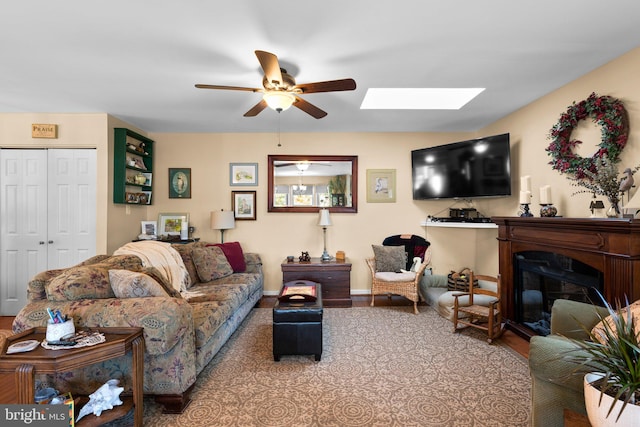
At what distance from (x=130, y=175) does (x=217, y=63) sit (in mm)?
2667

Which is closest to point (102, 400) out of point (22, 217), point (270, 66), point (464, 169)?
point (270, 66)

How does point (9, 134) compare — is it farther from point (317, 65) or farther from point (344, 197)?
point (344, 197)

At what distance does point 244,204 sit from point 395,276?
2602 mm

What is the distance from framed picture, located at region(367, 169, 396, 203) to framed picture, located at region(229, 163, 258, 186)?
187 cm

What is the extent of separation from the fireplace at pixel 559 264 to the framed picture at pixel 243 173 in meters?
3.50

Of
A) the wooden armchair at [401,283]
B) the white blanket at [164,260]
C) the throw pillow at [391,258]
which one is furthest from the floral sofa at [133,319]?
the throw pillow at [391,258]

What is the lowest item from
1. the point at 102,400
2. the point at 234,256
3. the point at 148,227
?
the point at 102,400

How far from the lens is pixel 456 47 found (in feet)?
7.77

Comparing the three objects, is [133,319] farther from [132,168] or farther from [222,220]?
[132,168]

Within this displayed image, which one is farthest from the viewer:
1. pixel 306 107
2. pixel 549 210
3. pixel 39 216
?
pixel 39 216

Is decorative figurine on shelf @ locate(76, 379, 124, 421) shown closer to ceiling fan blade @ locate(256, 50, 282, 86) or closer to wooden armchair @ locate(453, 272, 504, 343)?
ceiling fan blade @ locate(256, 50, 282, 86)

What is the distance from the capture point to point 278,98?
8.17 feet

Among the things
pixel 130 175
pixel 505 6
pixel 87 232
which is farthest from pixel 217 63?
pixel 87 232

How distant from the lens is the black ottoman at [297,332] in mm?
2631
